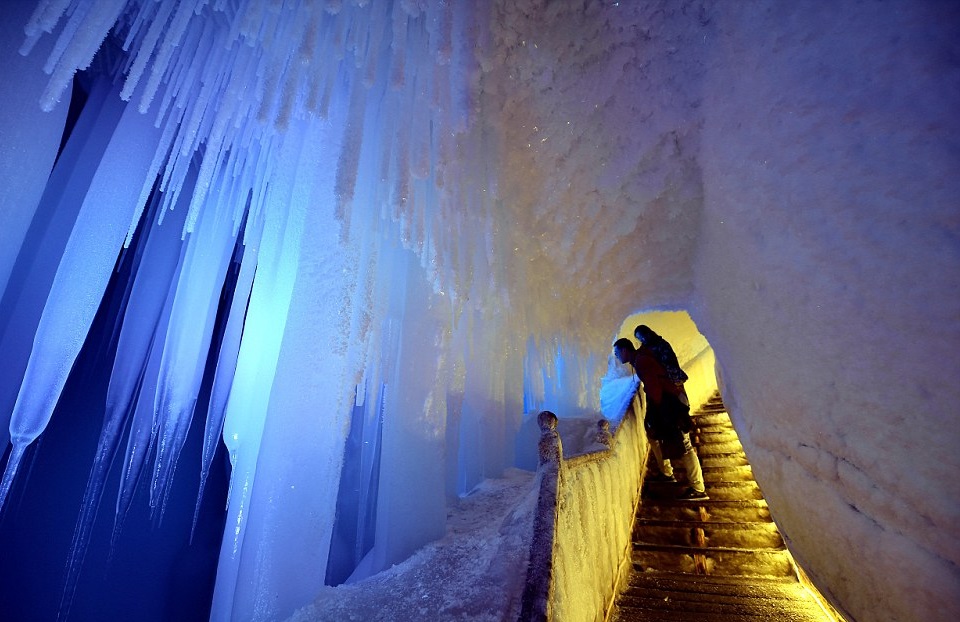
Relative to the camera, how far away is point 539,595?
1404mm

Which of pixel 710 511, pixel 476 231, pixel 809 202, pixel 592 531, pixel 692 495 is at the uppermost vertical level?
pixel 476 231

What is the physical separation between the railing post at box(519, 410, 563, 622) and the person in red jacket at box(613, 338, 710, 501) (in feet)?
8.06

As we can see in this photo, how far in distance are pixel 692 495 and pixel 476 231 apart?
364 cm

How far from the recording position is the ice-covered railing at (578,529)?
1.53 m

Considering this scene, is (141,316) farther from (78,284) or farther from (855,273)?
(855,273)

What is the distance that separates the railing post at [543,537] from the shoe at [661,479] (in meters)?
2.98

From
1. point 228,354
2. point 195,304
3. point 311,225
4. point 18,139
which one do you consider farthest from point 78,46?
point 228,354

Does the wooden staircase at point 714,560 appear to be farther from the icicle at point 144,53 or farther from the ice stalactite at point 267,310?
the icicle at point 144,53

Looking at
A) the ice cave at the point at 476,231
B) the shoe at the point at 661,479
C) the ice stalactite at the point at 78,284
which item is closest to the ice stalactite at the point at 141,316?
the ice cave at the point at 476,231

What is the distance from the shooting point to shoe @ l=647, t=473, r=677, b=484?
4.45 m

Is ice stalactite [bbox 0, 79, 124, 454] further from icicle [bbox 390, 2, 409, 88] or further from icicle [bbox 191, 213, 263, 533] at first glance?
icicle [bbox 390, 2, 409, 88]

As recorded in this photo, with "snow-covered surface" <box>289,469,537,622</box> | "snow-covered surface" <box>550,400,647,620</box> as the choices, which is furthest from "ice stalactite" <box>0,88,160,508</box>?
"snow-covered surface" <box>550,400,647,620</box>

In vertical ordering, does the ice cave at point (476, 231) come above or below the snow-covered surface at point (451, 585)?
above

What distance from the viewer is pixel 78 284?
264cm
